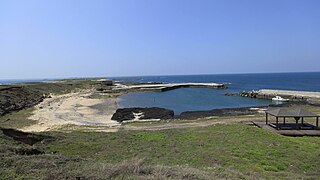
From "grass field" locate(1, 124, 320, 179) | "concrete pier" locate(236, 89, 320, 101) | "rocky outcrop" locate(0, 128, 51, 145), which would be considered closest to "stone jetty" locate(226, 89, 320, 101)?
"concrete pier" locate(236, 89, 320, 101)

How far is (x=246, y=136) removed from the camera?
19.3 metres

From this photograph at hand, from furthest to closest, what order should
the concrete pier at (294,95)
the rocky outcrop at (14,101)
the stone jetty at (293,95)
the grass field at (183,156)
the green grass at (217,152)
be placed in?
the stone jetty at (293,95) → the concrete pier at (294,95) → the rocky outcrop at (14,101) → the green grass at (217,152) → the grass field at (183,156)

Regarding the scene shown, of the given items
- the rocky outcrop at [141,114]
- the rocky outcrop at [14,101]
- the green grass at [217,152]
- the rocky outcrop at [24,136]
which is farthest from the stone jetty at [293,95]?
the rocky outcrop at [24,136]

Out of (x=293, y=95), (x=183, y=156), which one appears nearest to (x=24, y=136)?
(x=183, y=156)

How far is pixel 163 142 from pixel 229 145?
4196 mm

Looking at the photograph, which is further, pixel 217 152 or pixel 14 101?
pixel 14 101

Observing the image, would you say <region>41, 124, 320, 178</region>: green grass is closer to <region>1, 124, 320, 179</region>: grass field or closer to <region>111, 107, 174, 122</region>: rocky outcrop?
<region>1, 124, 320, 179</region>: grass field

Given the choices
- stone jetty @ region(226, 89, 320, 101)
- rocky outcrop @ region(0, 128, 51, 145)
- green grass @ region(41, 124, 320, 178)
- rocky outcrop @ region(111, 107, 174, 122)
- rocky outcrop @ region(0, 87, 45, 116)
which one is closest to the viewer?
green grass @ region(41, 124, 320, 178)

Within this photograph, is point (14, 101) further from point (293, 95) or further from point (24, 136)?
point (293, 95)

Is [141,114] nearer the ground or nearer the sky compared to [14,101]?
nearer the ground

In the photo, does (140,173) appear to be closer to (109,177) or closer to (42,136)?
(109,177)

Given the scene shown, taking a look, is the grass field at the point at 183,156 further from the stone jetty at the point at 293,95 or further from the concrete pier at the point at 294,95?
the stone jetty at the point at 293,95

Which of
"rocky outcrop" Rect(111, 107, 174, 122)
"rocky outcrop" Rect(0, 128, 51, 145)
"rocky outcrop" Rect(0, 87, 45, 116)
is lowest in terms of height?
"rocky outcrop" Rect(111, 107, 174, 122)

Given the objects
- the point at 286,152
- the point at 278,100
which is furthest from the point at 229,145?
the point at 278,100
